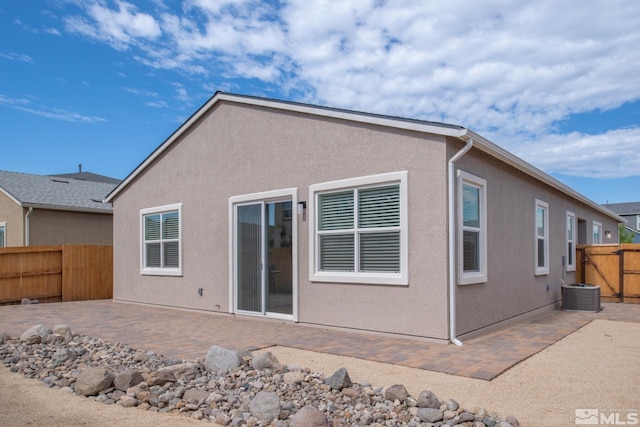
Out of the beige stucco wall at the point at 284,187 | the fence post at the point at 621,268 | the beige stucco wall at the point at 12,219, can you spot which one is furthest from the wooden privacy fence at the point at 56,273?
the fence post at the point at 621,268

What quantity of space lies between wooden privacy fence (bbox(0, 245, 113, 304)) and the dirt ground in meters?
8.61

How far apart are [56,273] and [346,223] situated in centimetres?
1064

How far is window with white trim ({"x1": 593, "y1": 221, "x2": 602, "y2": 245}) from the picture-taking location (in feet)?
55.3

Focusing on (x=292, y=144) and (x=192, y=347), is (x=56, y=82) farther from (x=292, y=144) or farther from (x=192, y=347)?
(x=192, y=347)

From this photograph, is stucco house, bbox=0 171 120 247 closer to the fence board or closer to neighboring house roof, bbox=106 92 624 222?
the fence board

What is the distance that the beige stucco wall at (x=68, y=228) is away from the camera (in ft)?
52.7

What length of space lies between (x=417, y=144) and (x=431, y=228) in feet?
4.28

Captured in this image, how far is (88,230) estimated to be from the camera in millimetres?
17516

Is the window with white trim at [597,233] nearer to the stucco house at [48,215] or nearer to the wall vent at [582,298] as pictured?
the wall vent at [582,298]

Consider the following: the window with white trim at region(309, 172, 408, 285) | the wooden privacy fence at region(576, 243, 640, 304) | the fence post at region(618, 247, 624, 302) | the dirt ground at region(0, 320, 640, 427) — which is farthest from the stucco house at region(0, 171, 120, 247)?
the fence post at region(618, 247, 624, 302)

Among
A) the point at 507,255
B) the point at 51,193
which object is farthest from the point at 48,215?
the point at 507,255

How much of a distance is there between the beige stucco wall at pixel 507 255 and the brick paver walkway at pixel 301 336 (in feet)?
1.28

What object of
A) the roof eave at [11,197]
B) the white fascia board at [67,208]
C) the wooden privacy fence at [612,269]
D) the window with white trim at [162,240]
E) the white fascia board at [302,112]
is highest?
the white fascia board at [302,112]

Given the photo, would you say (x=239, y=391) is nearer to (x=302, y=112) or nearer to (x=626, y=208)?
(x=302, y=112)
